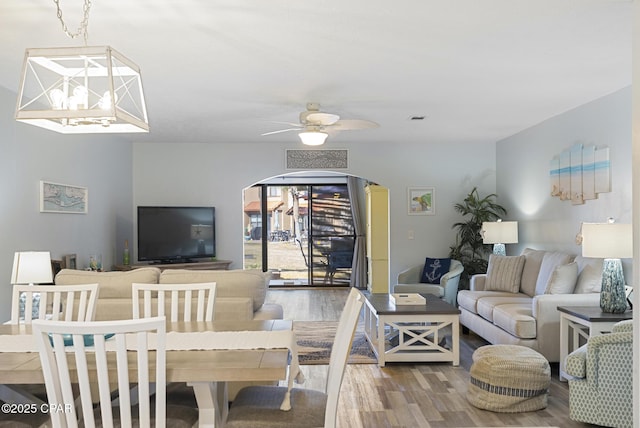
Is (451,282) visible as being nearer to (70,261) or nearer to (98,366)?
(70,261)

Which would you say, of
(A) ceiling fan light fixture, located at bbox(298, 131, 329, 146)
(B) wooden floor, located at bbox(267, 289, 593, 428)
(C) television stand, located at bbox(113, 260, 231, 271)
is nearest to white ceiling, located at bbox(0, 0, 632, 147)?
(A) ceiling fan light fixture, located at bbox(298, 131, 329, 146)

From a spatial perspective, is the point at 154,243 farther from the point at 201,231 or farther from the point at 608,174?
the point at 608,174

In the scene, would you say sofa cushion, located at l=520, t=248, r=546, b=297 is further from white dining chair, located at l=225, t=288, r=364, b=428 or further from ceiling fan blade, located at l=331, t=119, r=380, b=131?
white dining chair, located at l=225, t=288, r=364, b=428

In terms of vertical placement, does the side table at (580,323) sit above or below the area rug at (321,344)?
above

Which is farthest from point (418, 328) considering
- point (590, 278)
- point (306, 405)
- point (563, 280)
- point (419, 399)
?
point (306, 405)

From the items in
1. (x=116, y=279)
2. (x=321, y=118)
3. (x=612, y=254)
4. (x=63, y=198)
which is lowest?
(x=116, y=279)

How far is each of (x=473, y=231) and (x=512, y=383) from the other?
4.41 metres

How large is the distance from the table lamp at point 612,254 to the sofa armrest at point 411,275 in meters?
3.69

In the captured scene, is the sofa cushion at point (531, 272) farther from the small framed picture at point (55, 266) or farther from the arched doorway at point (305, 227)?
the arched doorway at point (305, 227)

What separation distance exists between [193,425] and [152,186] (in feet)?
21.5

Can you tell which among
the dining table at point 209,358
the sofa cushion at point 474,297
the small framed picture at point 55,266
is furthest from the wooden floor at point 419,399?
the small framed picture at point 55,266

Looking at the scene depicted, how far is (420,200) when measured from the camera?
28.3 ft

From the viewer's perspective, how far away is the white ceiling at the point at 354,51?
10.5ft

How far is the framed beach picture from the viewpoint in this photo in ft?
18.4
